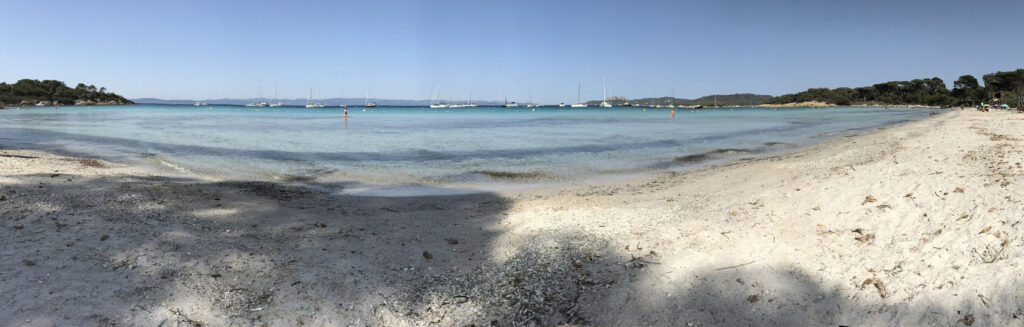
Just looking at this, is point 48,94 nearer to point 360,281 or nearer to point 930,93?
point 360,281

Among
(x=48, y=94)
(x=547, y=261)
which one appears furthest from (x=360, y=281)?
(x=48, y=94)

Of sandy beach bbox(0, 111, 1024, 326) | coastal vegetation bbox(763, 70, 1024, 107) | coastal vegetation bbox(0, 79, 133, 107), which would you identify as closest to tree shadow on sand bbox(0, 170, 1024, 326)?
sandy beach bbox(0, 111, 1024, 326)

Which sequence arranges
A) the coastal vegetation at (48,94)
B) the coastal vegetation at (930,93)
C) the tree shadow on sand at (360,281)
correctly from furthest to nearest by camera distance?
the coastal vegetation at (48,94) < the coastal vegetation at (930,93) < the tree shadow on sand at (360,281)

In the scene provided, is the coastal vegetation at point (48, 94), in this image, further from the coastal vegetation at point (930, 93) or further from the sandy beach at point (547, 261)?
the coastal vegetation at point (930, 93)

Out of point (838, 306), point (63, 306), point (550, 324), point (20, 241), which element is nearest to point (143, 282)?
point (63, 306)

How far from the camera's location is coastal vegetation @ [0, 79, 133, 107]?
117594mm

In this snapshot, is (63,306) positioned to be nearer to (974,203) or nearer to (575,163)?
(974,203)

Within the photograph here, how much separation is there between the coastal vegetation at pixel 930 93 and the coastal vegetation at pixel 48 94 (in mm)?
188742

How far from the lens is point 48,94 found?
130750mm

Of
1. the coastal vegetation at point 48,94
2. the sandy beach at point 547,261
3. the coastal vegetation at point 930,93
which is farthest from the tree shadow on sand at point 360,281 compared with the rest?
the coastal vegetation at point 48,94

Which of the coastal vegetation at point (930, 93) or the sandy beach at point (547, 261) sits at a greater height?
the coastal vegetation at point (930, 93)

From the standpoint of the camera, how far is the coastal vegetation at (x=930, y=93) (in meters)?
80.2

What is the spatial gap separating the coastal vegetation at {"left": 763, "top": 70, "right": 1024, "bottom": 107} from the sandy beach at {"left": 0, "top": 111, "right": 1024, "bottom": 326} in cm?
6687

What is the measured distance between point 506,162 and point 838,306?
1304 cm
